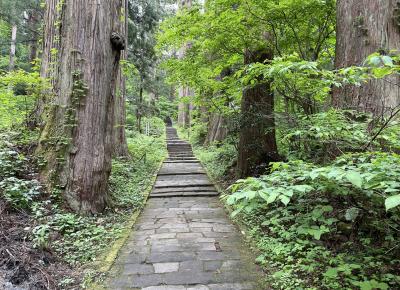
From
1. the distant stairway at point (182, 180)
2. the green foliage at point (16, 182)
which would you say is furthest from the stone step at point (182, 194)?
the green foliage at point (16, 182)

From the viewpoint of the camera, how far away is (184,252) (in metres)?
4.12

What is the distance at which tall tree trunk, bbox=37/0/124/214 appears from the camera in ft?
16.6

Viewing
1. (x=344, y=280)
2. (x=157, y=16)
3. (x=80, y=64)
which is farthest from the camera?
(x=157, y=16)

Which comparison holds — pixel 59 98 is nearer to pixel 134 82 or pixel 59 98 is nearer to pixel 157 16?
pixel 157 16

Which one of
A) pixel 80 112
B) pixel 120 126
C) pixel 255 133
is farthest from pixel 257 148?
pixel 120 126

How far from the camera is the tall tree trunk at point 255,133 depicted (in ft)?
23.2

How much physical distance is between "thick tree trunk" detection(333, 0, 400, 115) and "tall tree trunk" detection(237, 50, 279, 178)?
2.73m

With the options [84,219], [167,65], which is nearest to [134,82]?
[167,65]

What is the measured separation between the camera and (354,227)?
12.4 feet

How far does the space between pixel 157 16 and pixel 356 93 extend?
12.9m

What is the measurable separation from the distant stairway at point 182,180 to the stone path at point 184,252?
1.19ft

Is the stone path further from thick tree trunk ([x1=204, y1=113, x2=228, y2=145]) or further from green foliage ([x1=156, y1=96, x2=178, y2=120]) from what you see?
green foliage ([x1=156, y1=96, x2=178, y2=120])

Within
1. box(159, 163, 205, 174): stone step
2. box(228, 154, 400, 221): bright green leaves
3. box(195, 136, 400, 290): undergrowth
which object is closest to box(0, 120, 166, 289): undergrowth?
box(195, 136, 400, 290): undergrowth

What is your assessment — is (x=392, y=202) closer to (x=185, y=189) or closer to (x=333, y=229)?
(x=333, y=229)
